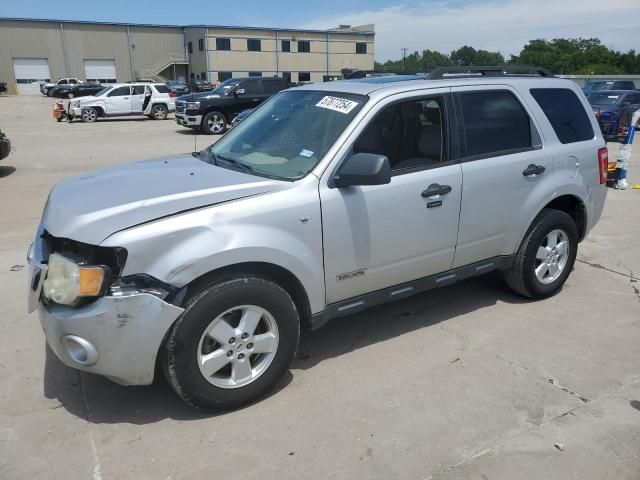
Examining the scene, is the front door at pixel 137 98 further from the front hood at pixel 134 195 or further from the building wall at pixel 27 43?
the building wall at pixel 27 43

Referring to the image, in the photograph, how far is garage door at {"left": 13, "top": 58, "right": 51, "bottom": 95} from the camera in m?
62.8

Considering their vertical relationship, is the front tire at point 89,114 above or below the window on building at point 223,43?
below

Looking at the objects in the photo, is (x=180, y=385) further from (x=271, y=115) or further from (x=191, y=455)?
(x=271, y=115)

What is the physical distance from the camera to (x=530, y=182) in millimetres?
4234

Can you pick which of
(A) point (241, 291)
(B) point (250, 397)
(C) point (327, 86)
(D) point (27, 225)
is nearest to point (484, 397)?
(B) point (250, 397)

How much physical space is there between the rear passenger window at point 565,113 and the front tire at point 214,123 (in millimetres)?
15662

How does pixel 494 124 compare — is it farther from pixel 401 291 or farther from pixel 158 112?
pixel 158 112

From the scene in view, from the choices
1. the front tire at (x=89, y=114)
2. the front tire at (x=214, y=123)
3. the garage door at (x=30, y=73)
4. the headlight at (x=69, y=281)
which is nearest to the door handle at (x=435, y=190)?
the headlight at (x=69, y=281)

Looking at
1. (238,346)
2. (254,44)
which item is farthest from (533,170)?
(254,44)

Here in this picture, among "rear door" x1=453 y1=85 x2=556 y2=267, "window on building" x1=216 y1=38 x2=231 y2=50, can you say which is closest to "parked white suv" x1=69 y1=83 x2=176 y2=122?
"rear door" x1=453 y1=85 x2=556 y2=267

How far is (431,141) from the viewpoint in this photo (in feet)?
12.6

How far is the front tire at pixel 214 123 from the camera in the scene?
18881mm

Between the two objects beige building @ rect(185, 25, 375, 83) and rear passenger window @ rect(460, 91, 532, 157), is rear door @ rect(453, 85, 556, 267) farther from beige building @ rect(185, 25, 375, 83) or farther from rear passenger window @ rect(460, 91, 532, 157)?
beige building @ rect(185, 25, 375, 83)

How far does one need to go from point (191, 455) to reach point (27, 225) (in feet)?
17.8
